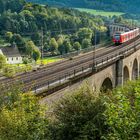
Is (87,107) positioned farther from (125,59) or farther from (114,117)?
(125,59)

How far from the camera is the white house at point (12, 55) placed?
362ft

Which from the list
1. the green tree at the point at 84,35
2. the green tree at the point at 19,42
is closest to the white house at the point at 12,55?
the green tree at the point at 19,42

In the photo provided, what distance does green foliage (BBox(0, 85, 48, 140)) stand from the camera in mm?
23094

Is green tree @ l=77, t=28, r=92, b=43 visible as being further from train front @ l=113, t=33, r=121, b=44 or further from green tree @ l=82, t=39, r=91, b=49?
train front @ l=113, t=33, r=121, b=44

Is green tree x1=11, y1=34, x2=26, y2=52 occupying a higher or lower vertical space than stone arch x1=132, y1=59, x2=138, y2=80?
lower

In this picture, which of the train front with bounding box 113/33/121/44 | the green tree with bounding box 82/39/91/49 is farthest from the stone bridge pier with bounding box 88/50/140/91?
the green tree with bounding box 82/39/91/49

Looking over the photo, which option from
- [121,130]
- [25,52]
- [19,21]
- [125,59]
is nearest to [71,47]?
[25,52]

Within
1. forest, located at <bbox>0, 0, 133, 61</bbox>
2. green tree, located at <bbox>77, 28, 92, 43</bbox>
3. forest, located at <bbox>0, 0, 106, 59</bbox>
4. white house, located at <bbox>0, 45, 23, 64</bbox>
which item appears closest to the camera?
white house, located at <bbox>0, 45, 23, 64</bbox>

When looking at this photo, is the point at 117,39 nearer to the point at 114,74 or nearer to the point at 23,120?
the point at 114,74

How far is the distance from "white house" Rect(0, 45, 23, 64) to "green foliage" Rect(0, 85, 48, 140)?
274ft

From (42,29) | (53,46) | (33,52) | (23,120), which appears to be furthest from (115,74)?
(42,29)

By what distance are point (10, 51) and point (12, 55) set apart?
2.51 metres

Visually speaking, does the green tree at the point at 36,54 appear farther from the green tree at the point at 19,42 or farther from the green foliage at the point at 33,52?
the green tree at the point at 19,42

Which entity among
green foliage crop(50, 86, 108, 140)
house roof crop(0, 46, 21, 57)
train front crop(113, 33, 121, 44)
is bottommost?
house roof crop(0, 46, 21, 57)
